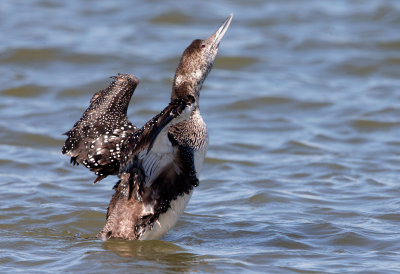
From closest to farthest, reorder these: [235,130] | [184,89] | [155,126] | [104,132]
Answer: [155,126], [104,132], [184,89], [235,130]

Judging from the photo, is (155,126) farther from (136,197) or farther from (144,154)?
(136,197)

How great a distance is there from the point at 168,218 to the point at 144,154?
0.79 m

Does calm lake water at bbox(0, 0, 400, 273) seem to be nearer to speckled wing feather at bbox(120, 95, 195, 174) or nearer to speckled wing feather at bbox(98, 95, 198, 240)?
speckled wing feather at bbox(98, 95, 198, 240)

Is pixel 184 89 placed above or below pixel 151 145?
above

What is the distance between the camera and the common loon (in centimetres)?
647

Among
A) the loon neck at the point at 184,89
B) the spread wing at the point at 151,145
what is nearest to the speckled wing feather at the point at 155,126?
the spread wing at the point at 151,145

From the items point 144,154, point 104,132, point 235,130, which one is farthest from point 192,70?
point 235,130

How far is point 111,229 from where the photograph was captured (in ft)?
23.0

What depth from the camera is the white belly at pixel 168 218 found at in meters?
6.93

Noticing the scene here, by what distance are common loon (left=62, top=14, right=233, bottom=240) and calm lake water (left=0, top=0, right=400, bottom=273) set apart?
0.26 m

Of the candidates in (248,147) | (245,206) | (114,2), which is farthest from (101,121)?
Answer: (114,2)

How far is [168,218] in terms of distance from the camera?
697 cm

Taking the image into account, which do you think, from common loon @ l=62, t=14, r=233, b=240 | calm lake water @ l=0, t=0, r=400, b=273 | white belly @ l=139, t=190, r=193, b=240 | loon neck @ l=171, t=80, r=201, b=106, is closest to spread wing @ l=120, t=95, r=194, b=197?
common loon @ l=62, t=14, r=233, b=240

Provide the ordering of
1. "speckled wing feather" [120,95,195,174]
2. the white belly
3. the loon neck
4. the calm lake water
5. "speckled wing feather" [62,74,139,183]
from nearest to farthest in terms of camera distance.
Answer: "speckled wing feather" [120,95,195,174] < the white belly < the calm lake water < "speckled wing feather" [62,74,139,183] < the loon neck
